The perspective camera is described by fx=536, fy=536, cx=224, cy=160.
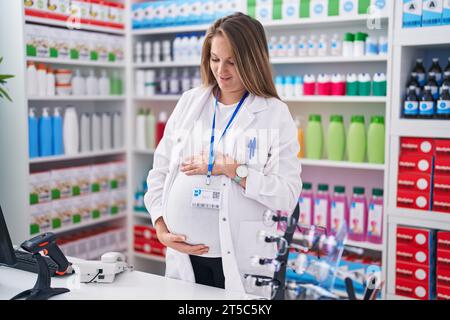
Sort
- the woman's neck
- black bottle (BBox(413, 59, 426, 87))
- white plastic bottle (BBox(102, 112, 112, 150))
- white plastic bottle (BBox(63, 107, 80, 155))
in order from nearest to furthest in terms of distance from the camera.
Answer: the woman's neck
black bottle (BBox(413, 59, 426, 87))
white plastic bottle (BBox(63, 107, 80, 155))
white plastic bottle (BBox(102, 112, 112, 150))

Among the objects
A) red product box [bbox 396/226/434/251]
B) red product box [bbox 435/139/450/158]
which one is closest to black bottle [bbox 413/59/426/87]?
red product box [bbox 435/139/450/158]

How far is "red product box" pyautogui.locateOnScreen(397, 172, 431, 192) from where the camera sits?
3104 millimetres

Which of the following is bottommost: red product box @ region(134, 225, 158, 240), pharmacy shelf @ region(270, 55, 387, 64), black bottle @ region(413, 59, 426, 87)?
red product box @ region(134, 225, 158, 240)

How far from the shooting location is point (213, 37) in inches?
83.5

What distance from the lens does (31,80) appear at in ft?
11.7

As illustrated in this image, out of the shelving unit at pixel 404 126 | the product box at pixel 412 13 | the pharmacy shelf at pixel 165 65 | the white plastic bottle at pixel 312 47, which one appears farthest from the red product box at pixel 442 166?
the pharmacy shelf at pixel 165 65

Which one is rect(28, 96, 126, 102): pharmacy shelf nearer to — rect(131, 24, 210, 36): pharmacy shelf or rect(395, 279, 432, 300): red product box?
rect(131, 24, 210, 36): pharmacy shelf

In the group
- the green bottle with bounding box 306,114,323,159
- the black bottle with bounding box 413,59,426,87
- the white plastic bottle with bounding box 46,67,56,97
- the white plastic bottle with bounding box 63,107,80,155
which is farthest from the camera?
the white plastic bottle with bounding box 63,107,80,155

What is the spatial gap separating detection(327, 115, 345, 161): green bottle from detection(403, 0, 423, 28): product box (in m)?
0.73

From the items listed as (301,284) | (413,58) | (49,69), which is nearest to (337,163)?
(413,58)

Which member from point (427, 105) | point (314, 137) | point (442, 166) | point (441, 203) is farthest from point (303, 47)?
point (441, 203)
